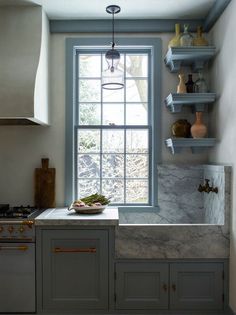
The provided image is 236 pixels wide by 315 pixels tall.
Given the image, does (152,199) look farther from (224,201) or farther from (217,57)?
(217,57)

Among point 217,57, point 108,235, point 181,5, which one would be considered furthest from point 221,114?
point 108,235

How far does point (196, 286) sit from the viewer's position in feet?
9.48

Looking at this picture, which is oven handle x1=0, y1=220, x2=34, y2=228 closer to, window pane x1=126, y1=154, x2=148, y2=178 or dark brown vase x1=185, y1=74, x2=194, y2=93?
window pane x1=126, y1=154, x2=148, y2=178

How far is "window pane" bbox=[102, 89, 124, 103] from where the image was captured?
11.7ft

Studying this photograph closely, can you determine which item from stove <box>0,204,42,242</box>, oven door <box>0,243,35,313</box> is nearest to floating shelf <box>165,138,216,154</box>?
stove <box>0,204,42,242</box>

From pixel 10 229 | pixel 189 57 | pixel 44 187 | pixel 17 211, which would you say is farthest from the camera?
pixel 44 187

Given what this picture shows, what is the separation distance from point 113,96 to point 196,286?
2.04 meters

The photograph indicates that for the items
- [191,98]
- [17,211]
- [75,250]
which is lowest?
[75,250]

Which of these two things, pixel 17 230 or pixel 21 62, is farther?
pixel 21 62

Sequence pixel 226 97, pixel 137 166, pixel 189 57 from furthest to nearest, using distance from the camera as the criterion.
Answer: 1. pixel 137 166
2. pixel 189 57
3. pixel 226 97

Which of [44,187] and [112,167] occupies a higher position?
[112,167]

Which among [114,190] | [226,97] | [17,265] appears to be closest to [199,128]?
[226,97]

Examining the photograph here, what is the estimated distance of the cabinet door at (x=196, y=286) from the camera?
113 inches

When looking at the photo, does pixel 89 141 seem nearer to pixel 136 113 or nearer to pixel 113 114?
pixel 113 114
